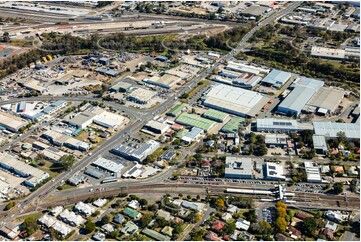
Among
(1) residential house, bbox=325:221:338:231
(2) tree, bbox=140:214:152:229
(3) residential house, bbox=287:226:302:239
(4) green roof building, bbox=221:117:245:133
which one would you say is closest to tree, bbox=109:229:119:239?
(2) tree, bbox=140:214:152:229

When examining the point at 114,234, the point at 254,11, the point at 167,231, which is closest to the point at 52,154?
the point at 114,234

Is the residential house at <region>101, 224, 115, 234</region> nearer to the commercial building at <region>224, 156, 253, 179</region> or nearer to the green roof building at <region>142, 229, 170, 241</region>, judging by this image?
the green roof building at <region>142, 229, 170, 241</region>

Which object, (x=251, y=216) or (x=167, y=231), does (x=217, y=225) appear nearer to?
(x=251, y=216)

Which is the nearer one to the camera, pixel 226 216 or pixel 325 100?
pixel 226 216

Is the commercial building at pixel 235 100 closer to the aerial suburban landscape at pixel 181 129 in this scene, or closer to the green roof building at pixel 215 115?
the aerial suburban landscape at pixel 181 129

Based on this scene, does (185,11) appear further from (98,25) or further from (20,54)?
(20,54)

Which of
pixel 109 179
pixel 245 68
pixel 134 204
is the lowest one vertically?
pixel 134 204

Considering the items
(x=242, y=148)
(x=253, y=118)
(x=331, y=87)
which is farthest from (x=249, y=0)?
(x=242, y=148)
